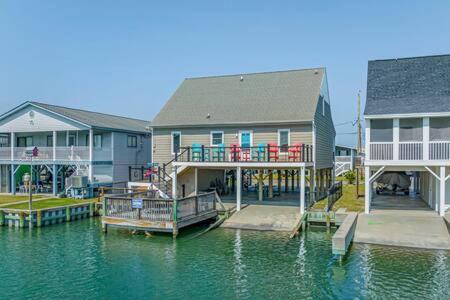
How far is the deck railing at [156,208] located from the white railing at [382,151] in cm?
896

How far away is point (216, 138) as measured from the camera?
25281mm

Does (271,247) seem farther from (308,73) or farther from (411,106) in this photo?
(308,73)

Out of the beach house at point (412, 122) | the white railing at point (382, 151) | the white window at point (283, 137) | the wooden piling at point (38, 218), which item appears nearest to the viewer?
the beach house at point (412, 122)

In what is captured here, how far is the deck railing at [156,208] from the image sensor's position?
18281 mm

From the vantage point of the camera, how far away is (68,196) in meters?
27.6

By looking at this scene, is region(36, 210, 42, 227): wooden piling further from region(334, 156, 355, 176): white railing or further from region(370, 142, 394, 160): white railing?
region(334, 156, 355, 176): white railing

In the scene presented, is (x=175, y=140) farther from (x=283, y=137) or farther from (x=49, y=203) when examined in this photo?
(x=49, y=203)

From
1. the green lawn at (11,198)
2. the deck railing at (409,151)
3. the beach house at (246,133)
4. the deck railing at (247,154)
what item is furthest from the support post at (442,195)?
the green lawn at (11,198)

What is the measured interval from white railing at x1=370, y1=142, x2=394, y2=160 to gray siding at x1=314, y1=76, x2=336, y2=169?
13.7 ft

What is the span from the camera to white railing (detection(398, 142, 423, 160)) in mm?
19391

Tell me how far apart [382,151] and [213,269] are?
1130cm

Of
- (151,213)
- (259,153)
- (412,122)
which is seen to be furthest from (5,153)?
(412,122)

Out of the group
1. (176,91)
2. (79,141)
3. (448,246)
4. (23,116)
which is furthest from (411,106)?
(23,116)

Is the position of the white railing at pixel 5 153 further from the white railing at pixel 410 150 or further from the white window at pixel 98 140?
the white railing at pixel 410 150
